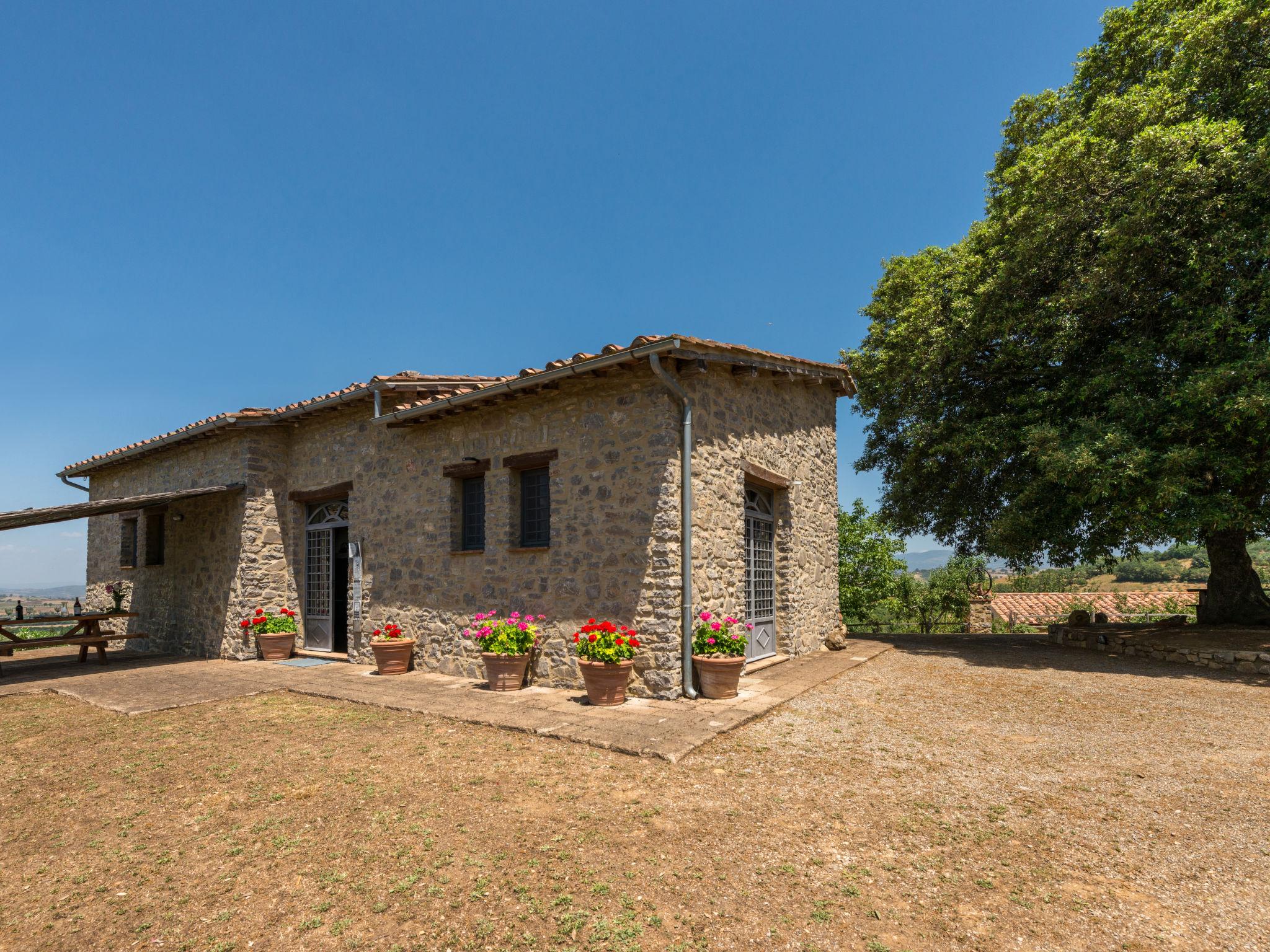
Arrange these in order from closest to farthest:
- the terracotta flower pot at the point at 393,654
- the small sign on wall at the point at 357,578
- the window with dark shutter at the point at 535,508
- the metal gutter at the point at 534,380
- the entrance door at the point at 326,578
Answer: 1. the metal gutter at the point at 534,380
2. the window with dark shutter at the point at 535,508
3. the terracotta flower pot at the point at 393,654
4. the small sign on wall at the point at 357,578
5. the entrance door at the point at 326,578

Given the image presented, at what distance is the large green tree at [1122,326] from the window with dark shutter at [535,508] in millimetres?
7256

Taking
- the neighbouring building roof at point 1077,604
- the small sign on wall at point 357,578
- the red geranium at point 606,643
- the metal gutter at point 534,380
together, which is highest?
the metal gutter at point 534,380

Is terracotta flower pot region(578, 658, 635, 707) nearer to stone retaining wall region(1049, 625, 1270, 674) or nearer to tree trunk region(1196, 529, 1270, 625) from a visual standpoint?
stone retaining wall region(1049, 625, 1270, 674)

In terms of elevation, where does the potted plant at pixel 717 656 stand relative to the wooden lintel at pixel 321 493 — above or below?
below

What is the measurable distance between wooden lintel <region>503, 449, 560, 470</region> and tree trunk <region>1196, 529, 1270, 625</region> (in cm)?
1152

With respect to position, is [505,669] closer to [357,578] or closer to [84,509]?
[357,578]

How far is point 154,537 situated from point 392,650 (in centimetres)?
781

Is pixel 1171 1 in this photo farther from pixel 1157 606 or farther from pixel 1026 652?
pixel 1157 606

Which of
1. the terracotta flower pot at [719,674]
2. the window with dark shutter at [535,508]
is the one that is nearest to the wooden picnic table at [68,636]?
the window with dark shutter at [535,508]

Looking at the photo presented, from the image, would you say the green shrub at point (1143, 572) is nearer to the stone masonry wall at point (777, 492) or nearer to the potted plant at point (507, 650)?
the stone masonry wall at point (777, 492)

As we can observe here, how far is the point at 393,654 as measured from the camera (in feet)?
29.4

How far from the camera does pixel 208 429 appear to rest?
35.6 ft

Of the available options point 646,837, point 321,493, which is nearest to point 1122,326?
point 646,837

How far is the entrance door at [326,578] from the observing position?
1096 cm
